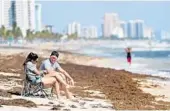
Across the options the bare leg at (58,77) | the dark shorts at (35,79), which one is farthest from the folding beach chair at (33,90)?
the bare leg at (58,77)

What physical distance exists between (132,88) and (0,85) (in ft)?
13.5

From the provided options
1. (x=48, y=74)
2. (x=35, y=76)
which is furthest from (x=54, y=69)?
(x=35, y=76)

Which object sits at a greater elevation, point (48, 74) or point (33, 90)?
point (48, 74)

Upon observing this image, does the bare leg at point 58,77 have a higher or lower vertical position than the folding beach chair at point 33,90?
higher

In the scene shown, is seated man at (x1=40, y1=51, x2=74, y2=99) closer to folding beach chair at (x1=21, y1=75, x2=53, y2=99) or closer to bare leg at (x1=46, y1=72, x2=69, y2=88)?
bare leg at (x1=46, y1=72, x2=69, y2=88)

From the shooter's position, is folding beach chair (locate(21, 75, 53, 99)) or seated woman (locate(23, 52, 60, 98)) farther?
folding beach chair (locate(21, 75, 53, 99))

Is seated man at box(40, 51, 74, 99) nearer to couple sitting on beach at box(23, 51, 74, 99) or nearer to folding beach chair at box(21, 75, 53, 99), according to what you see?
couple sitting on beach at box(23, 51, 74, 99)

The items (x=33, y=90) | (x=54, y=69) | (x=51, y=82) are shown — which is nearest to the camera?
(x=51, y=82)

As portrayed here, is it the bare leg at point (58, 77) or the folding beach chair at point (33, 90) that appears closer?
the bare leg at point (58, 77)

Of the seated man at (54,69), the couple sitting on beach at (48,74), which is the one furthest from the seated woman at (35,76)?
the seated man at (54,69)

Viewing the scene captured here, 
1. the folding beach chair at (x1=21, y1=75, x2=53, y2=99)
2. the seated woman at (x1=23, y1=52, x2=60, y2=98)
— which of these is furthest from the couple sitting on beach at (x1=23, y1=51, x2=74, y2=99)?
the folding beach chair at (x1=21, y1=75, x2=53, y2=99)

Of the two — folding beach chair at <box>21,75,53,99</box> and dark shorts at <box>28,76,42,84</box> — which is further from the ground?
dark shorts at <box>28,76,42,84</box>

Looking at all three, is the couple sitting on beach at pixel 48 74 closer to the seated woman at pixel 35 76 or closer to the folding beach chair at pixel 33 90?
the seated woman at pixel 35 76

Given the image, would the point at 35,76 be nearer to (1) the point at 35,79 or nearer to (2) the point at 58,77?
(1) the point at 35,79
